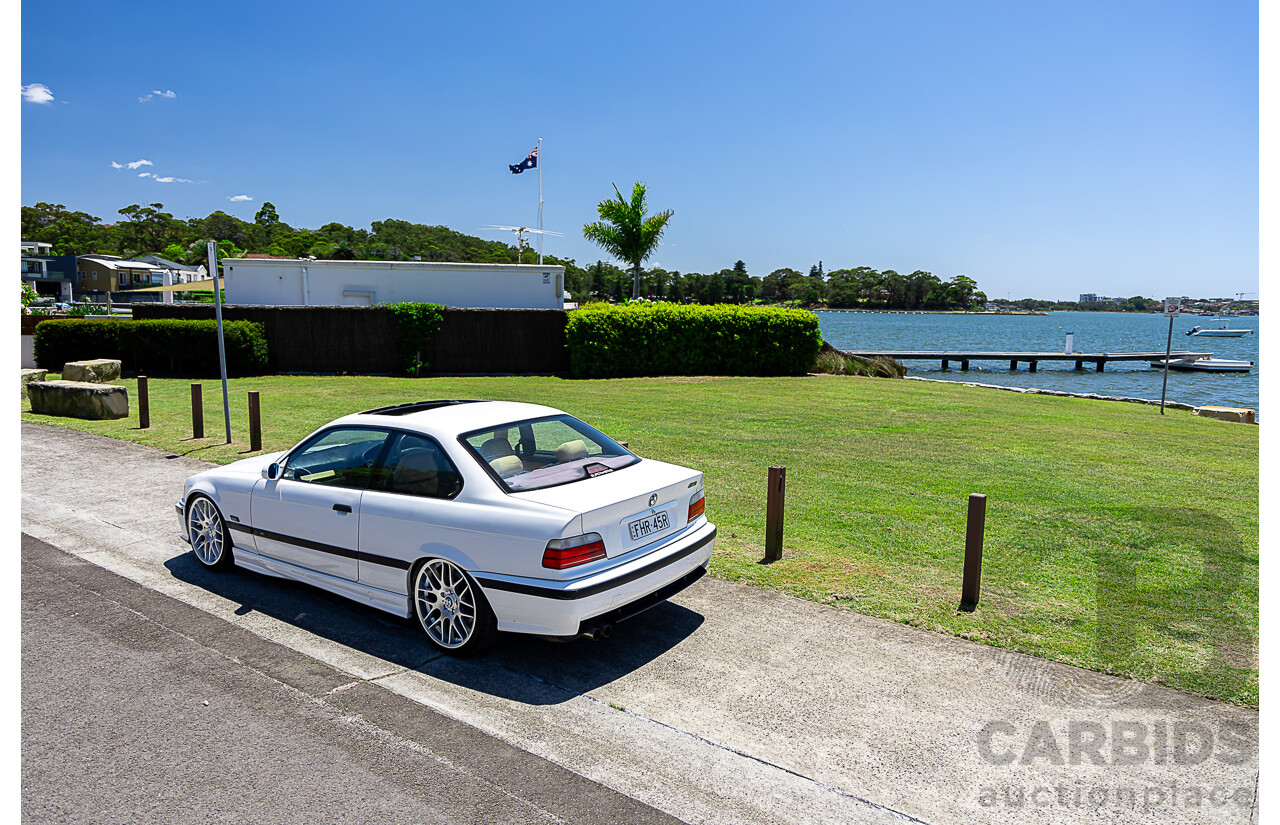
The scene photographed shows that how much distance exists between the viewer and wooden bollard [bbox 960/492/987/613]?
5711 mm

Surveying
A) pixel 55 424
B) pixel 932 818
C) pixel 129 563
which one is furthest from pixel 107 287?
pixel 932 818

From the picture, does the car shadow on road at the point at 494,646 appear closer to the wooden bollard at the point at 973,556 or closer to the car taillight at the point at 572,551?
the car taillight at the point at 572,551

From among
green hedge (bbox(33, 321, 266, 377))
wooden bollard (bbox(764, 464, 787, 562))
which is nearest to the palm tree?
green hedge (bbox(33, 321, 266, 377))

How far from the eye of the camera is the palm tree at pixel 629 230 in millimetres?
31641

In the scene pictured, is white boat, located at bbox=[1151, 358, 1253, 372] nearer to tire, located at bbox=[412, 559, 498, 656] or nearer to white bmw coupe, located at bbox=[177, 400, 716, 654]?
Result: white bmw coupe, located at bbox=[177, 400, 716, 654]

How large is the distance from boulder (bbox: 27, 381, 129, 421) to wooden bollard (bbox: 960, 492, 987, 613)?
15.1m

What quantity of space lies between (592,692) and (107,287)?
355 ft

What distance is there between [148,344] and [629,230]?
17386 mm

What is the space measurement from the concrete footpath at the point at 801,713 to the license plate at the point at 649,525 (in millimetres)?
789

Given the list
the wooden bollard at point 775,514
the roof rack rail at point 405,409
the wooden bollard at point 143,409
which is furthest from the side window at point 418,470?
the wooden bollard at point 143,409

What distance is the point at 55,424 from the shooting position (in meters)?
14.2

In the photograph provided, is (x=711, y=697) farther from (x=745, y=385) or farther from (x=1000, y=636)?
(x=745, y=385)

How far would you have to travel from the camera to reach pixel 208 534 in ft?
21.7

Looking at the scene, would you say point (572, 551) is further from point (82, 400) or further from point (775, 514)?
point (82, 400)
